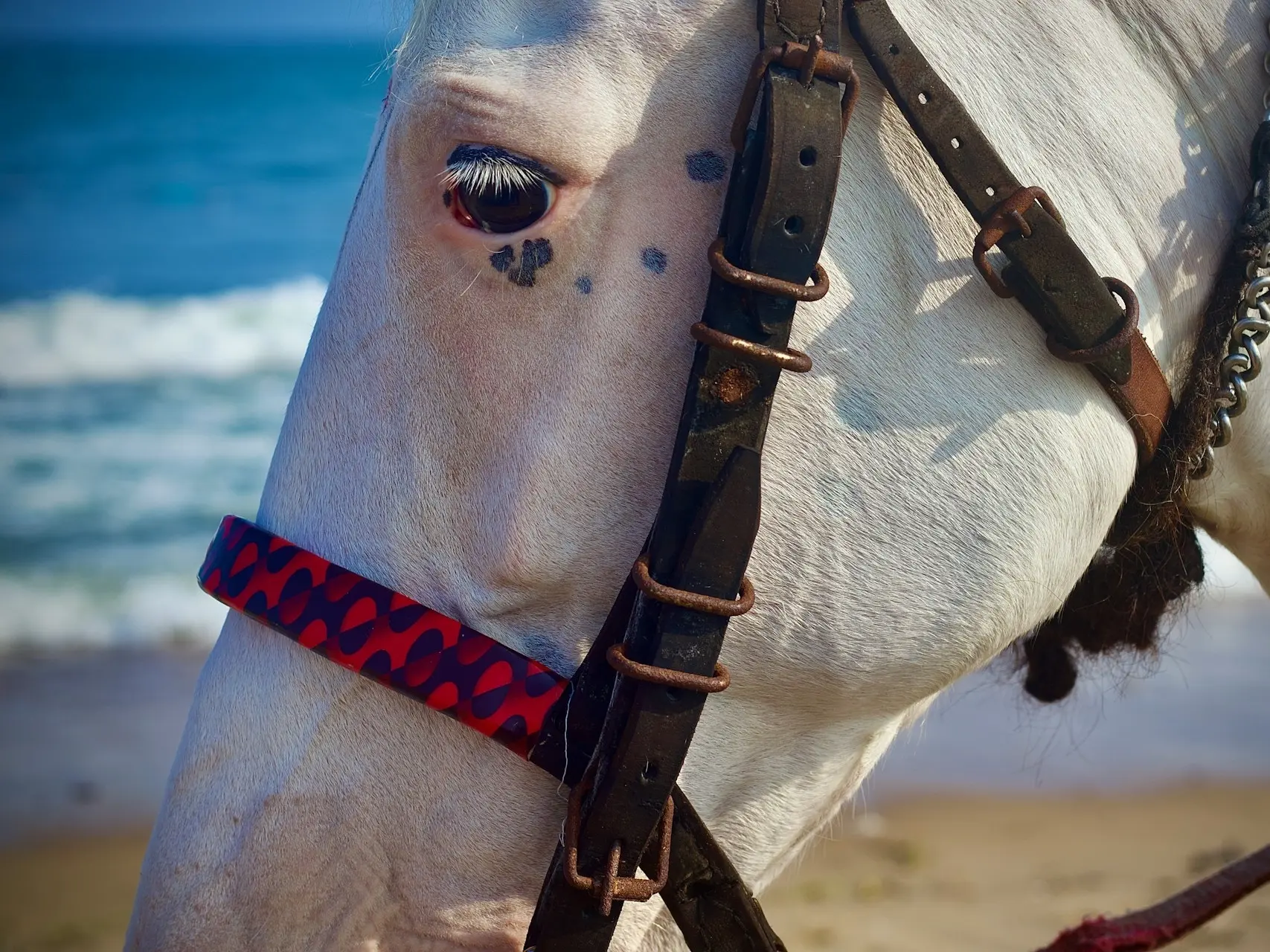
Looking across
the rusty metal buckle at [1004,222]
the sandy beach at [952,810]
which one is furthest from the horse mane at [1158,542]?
the sandy beach at [952,810]

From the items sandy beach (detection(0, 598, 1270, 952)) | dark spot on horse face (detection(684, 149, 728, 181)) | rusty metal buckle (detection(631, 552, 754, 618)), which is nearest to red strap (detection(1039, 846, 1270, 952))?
rusty metal buckle (detection(631, 552, 754, 618))

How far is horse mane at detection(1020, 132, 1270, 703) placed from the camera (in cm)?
135

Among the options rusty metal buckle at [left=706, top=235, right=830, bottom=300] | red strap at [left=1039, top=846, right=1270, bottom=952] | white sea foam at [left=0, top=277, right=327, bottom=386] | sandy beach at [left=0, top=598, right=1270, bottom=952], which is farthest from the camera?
white sea foam at [left=0, top=277, right=327, bottom=386]

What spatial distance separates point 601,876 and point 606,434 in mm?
475

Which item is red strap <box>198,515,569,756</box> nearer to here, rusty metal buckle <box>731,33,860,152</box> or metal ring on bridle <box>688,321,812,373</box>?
metal ring on bridle <box>688,321,812,373</box>

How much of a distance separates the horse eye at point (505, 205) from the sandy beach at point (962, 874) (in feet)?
11.6

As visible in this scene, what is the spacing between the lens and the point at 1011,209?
1.21m

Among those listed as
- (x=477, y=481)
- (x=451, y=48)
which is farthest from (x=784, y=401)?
(x=451, y=48)

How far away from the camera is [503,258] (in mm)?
1240

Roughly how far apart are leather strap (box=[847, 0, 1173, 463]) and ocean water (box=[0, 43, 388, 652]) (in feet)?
2.55

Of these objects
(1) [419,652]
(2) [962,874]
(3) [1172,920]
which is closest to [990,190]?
(1) [419,652]

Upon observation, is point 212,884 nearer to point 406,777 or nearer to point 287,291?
point 406,777

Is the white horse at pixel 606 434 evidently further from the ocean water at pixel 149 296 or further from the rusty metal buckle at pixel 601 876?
the ocean water at pixel 149 296

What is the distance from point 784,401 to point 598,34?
0.45m
